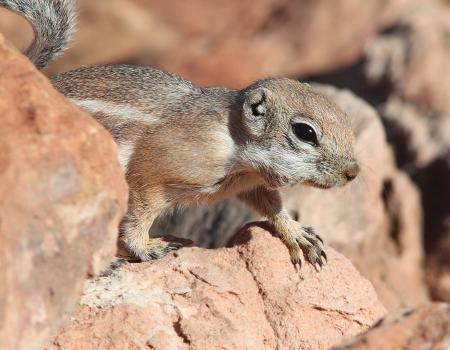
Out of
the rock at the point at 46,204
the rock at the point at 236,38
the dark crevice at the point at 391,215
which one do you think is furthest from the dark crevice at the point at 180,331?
the rock at the point at 236,38

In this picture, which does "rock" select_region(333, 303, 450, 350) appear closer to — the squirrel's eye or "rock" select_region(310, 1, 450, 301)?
the squirrel's eye

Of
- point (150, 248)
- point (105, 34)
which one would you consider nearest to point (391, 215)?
point (150, 248)

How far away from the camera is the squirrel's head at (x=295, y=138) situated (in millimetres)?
6316

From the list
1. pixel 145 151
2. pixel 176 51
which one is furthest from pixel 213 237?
pixel 176 51

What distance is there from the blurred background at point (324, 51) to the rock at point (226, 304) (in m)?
→ 2.53

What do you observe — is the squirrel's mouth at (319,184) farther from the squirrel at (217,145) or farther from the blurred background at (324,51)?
the blurred background at (324,51)

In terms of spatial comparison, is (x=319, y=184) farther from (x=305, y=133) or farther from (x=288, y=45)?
(x=288, y=45)

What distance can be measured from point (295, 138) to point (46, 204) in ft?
8.83

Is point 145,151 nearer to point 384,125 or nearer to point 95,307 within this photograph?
point 95,307

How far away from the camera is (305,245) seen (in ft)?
20.6

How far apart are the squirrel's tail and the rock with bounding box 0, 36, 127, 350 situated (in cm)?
266

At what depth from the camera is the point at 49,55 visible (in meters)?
7.49

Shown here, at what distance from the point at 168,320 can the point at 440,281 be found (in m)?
4.91

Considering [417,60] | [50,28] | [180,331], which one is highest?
[417,60]
